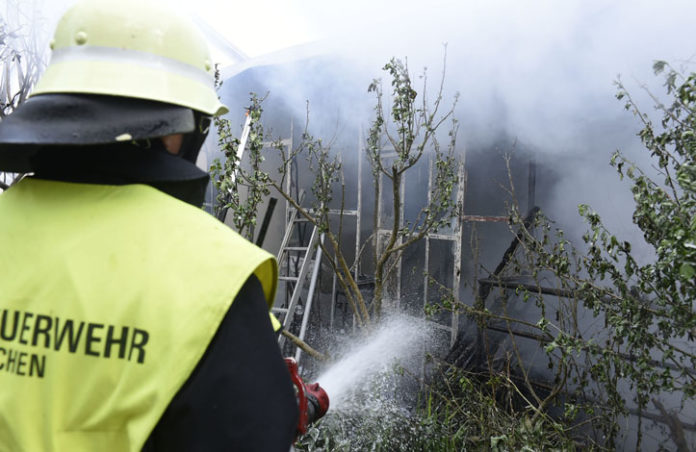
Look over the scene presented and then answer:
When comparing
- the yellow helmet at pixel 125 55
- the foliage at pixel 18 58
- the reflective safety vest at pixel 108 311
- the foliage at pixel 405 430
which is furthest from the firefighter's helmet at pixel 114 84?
the foliage at pixel 18 58

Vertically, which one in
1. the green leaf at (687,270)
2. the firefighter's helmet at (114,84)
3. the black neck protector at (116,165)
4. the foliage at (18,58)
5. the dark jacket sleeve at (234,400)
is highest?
the foliage at (18,58)

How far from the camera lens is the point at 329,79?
5773 millimetres

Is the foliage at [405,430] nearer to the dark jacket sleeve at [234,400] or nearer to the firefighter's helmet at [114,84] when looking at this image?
the dark jacket sleeve at [234,400]

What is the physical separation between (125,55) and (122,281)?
0.50 metres

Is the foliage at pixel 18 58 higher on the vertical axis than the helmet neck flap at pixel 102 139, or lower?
higher

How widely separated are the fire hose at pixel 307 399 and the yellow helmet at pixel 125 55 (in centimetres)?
68

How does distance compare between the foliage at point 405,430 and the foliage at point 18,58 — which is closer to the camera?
the foliage at point 405,430

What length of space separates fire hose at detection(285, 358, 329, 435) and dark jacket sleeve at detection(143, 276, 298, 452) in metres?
0.34

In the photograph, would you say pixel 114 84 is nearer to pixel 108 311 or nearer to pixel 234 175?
pixel 108 311

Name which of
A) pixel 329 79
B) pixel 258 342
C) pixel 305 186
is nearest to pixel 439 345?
pixel 305 186

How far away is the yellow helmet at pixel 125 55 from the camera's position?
3.36 feet

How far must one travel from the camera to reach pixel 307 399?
4.37 feet

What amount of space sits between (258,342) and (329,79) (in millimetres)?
5237

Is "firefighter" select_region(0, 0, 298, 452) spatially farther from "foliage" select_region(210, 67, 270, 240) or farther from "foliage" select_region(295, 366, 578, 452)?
"foliage" select_region(210, 67, 270, 240)
